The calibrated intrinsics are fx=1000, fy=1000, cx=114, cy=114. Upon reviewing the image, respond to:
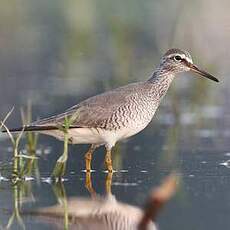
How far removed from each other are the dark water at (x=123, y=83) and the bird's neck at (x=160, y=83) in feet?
1.91

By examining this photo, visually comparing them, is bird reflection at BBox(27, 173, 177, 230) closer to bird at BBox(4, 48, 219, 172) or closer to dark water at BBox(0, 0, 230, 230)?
dark water at BBox(0, 0, 230, 230)

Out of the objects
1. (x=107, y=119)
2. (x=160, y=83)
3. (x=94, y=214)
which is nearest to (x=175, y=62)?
(x=160, y=83)

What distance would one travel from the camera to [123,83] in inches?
509

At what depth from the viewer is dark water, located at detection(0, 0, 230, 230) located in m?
7.44

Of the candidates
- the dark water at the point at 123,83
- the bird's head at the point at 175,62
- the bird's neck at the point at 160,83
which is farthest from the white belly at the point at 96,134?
the bird's head at the point at 175,62

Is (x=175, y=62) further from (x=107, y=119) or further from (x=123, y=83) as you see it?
(x=123, y=83)

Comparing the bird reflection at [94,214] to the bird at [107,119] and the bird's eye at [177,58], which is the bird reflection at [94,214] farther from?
the bird's eye at [177,58]

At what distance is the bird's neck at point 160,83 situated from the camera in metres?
8.84

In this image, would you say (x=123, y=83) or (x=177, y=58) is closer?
(x=177, y=58)

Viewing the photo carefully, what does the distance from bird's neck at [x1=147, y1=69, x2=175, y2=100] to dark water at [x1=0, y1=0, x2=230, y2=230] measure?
0.58 metres

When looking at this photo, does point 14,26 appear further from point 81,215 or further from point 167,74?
point 81,215

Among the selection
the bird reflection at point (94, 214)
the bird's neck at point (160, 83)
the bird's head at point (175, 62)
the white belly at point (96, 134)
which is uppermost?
the bird's head at point (175, 62)

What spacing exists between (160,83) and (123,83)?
400 cm

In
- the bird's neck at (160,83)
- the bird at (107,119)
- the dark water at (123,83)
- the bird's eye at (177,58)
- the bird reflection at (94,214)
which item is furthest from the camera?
the bird's eye at (177,58)
